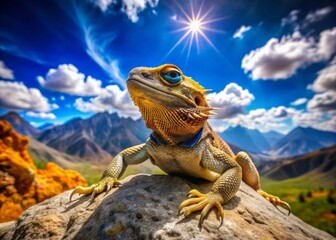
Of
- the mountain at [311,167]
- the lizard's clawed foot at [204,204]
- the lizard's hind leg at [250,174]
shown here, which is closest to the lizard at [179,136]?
the lizard's clawed foot at [204,204]

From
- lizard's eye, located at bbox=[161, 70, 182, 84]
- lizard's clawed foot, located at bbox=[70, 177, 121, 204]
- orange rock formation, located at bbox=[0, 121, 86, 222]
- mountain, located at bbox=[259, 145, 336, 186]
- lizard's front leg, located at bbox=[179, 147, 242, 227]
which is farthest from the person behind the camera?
mountain, located at bbox=[259, 145, 336, 186]

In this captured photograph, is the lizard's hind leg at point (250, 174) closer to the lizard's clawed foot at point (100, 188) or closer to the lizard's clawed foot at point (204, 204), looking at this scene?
the lizard's clawed foot at point (204, 204)

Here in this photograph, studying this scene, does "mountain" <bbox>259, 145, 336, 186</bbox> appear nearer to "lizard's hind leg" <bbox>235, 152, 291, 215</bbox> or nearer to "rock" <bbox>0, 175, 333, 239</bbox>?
"lizard's hind leg" <bbox>235, 152, 291, 215</bbox>


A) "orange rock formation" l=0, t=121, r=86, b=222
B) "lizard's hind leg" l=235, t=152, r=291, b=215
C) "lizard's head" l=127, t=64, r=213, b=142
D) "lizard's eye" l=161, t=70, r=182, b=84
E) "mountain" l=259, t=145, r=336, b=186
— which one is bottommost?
"orange rock formation" l=0, t=121, r=86, b=222

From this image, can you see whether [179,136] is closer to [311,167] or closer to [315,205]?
[315,205]

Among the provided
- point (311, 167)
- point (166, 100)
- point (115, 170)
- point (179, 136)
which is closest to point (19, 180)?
point (115, 170)

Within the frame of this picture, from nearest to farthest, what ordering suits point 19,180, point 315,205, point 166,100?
point 166,100 < point 19,180 < point 315,205

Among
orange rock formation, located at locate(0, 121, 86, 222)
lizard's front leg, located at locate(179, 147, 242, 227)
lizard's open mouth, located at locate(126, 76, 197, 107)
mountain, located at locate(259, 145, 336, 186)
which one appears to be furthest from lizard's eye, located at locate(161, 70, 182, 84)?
mountain, located at locate(259, 145, 336, 186)

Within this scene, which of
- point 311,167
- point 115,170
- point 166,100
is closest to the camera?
point 166,100

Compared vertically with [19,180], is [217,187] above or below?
above
